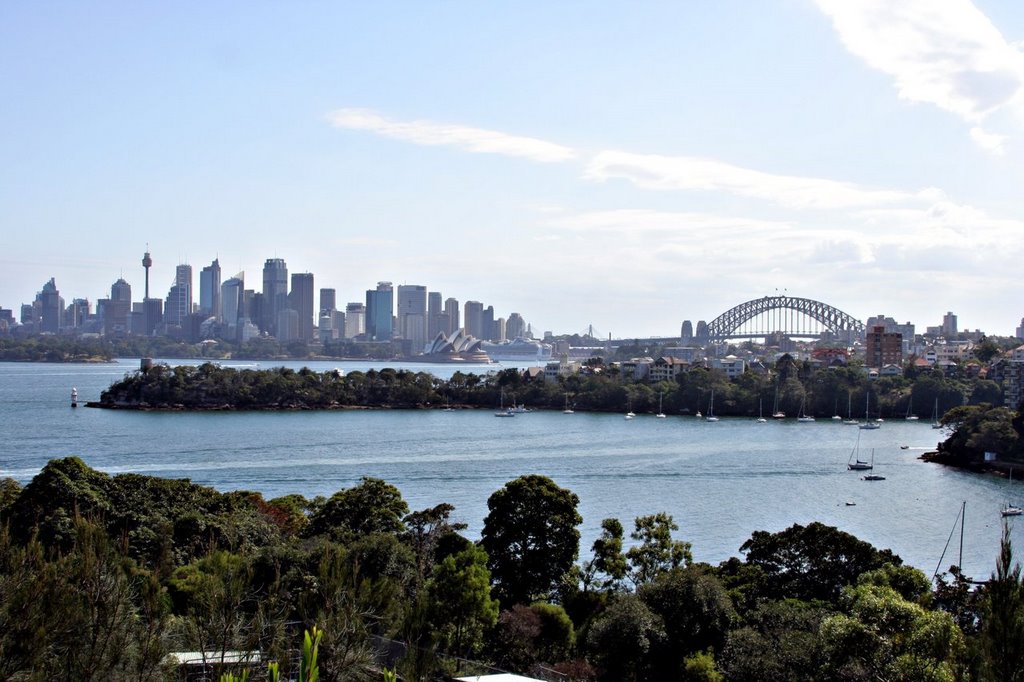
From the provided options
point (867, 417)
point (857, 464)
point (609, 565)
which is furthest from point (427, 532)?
A: point (867, 417)

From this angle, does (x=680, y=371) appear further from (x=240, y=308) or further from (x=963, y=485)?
(x=240, y=308)

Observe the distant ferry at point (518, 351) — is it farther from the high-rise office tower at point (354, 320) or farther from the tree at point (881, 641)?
the tree at point (881, 641)

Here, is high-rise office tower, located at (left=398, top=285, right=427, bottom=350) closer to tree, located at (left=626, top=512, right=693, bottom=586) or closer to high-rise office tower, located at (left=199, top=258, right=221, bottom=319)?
high-rise office tower, located at (left=199, top=258, right=221, bottom=319)

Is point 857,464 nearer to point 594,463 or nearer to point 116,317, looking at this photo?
point 594,463

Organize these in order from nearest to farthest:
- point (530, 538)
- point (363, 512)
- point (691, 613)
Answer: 1. point (691, 613)
2. point (530, 538)
3. point (363, 512)

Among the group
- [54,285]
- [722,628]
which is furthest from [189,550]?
[54,285]

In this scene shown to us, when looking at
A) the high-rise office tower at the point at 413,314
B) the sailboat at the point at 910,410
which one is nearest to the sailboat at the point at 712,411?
the sailboat at the point at 910,410
